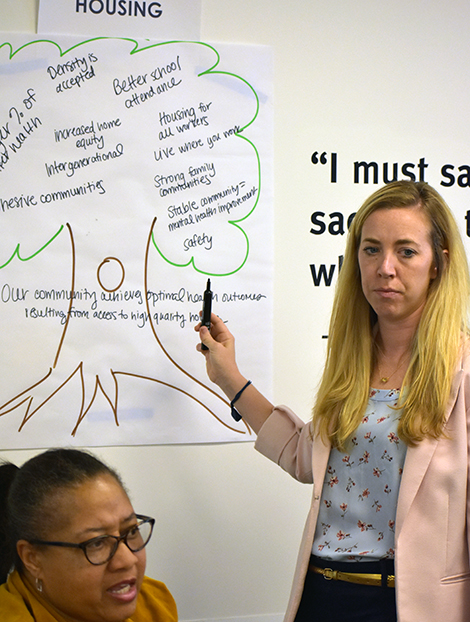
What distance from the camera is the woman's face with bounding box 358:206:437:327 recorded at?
121 cm

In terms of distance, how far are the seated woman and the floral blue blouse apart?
41 cm

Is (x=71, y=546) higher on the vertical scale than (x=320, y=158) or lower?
lower

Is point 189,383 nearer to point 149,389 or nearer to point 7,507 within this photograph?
point 149,389

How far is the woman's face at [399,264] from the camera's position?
1.21 meters

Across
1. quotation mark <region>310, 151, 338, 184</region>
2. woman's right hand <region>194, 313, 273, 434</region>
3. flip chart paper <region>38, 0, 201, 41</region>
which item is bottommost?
woman's right hand <region>194, 313, 273, 434</region>

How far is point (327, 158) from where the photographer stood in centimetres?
170

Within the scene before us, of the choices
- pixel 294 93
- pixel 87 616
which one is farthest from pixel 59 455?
pixel 294 93

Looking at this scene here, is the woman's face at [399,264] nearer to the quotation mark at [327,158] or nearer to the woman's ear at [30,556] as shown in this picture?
the quotation mark at [327,158]

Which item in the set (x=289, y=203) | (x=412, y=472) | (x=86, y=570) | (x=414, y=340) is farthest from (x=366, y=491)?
(x=289, y=203)

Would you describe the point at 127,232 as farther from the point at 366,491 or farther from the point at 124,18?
the point at 366,491

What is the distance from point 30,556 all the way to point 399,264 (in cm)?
82

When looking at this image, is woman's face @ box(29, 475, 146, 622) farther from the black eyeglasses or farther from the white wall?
the white wall

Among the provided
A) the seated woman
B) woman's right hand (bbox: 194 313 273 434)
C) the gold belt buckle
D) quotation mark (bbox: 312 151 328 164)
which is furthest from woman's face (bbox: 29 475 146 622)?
quotation mark (bbox: 312 151 328 164)

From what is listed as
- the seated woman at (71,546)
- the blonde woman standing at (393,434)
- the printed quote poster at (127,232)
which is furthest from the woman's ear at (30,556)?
the printed quote poster at (127,232)
